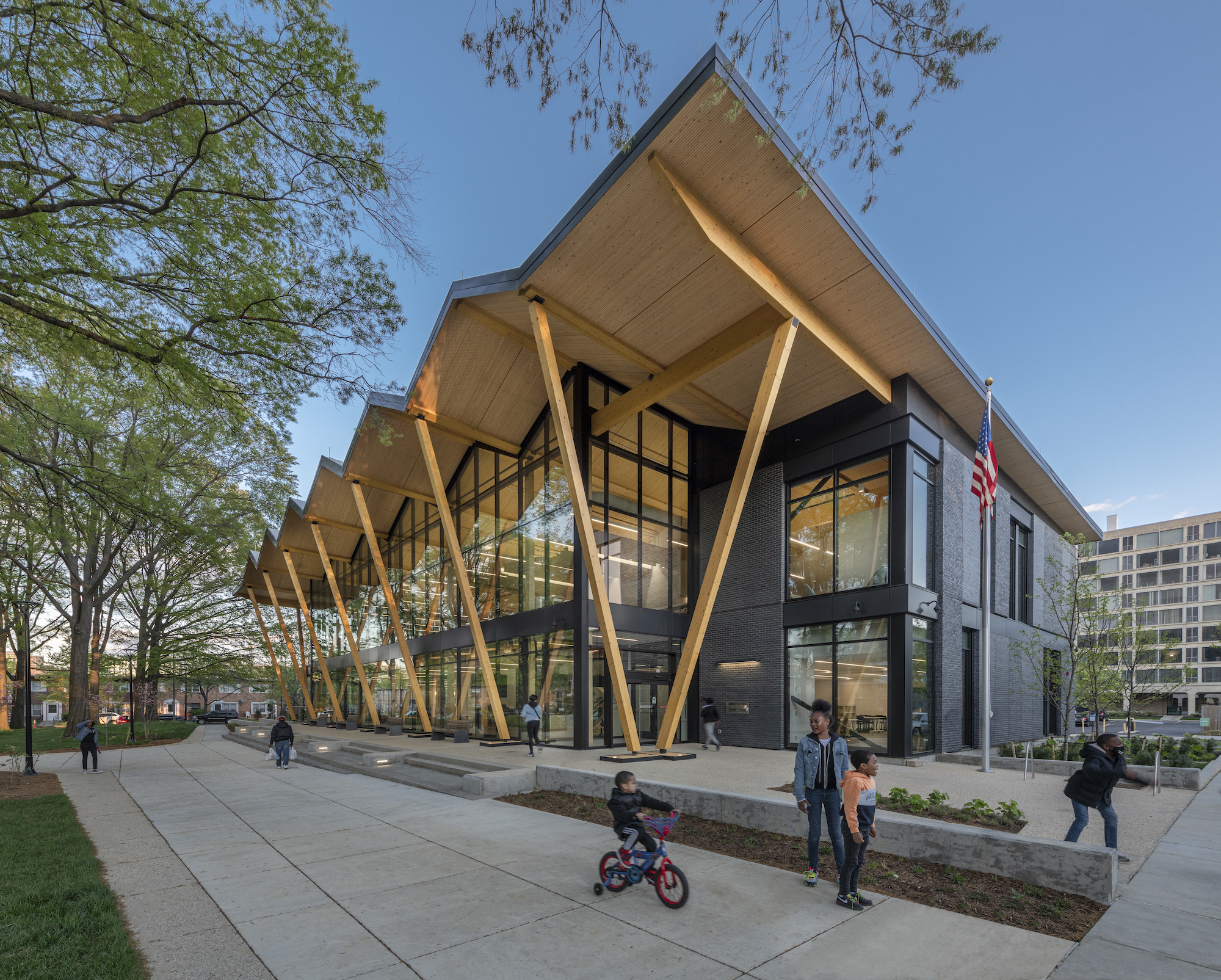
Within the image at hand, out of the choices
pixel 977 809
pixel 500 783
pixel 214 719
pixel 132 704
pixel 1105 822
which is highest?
pixel 1105 822

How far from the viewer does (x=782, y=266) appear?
1367 centimetres

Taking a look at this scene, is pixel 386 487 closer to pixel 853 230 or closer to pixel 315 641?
pixel 315 641

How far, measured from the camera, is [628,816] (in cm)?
640

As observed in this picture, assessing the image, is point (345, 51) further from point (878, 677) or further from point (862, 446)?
point (878, 677)

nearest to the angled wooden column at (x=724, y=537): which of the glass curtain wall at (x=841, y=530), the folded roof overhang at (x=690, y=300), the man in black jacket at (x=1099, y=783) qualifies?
the folded roof overhang at (x=690, y=300)

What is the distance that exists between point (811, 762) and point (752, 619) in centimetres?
1328

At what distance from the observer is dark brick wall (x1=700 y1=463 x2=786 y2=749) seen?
18.9 metres

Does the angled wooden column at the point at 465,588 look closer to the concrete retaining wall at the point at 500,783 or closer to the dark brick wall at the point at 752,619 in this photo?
the dark brick wall at the point at 752,619

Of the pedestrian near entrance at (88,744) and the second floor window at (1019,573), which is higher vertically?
the second floor window at (1019,573)

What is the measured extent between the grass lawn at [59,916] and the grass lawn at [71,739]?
610 inches

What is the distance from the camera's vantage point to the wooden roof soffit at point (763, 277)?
11.6 metres

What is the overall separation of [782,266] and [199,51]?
10100 mm

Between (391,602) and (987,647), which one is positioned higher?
(391,602)

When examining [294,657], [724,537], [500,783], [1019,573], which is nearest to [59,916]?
[500,783]
